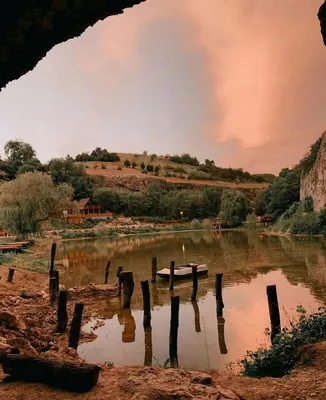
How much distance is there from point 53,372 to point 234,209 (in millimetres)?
65567

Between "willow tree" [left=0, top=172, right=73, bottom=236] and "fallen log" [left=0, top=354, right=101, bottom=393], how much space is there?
113ft

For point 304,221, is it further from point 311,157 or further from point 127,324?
point 127,324

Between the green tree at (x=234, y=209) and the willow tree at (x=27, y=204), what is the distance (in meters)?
36.6

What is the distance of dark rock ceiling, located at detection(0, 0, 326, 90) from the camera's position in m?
5.01

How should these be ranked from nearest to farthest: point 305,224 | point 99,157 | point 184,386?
point 184,386, point 305,224, point 99,157

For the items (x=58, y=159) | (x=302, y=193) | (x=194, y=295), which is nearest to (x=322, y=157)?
(x=302, y=193)

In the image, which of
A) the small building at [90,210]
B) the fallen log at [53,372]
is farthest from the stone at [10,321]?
the small building at [90,210]

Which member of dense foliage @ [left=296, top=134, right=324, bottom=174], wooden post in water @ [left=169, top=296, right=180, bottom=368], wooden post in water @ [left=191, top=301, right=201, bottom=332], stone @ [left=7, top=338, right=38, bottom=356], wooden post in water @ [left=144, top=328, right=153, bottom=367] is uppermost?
dense foliage @ [left=296, top=134, right=324, bottom=174]

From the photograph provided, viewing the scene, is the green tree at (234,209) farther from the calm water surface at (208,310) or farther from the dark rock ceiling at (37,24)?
the dark rock ceiling at (37,24)

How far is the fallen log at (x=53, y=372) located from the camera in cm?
557

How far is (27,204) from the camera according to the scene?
38375 millimetres

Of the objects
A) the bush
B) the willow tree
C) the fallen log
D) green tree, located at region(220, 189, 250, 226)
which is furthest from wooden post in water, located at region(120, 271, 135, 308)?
green tree, located at region(220, 189, 250, 226)

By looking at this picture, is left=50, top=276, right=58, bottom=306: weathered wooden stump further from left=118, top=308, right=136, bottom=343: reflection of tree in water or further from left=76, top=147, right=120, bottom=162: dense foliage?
left=76, top=147, right=120, bottom=162: dense foliage

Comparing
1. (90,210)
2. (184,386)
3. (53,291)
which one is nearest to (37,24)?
(184,386)
